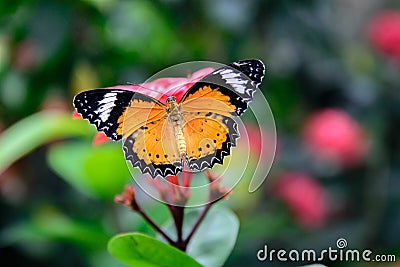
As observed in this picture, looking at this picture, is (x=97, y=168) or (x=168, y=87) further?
(x=97, y=168)

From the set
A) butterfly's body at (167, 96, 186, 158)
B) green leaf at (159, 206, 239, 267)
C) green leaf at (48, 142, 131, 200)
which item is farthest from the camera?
green leaf at (48, 142, 131, 200)

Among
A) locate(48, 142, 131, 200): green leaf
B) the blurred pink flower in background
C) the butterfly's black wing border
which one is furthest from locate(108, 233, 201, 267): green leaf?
the blurred pink flower in background

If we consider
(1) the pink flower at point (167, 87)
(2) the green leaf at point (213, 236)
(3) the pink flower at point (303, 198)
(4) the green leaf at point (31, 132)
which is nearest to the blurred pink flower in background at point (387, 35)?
(3) the pink flower at point (303, 198)

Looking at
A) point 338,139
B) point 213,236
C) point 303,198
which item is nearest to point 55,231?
point 213,236

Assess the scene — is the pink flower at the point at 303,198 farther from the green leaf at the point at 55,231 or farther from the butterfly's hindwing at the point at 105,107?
the butterfly's hindwing at the point at 105,107

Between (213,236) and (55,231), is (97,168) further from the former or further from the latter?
(213,236)

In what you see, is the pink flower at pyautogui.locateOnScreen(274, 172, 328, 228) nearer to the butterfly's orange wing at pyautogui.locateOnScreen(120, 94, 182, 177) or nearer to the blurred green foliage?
the blurred green foliage

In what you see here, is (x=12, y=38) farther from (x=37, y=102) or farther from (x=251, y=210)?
(x=251, y=210)
